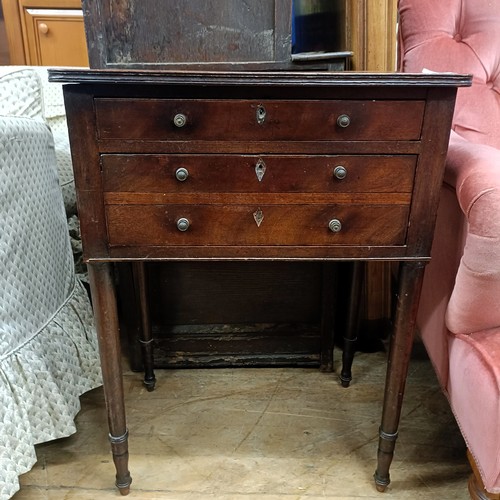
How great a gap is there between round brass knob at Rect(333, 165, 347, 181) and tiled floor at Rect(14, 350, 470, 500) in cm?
60

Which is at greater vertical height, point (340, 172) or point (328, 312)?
point (340, 172)

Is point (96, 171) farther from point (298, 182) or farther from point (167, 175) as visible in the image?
point (298, 182)

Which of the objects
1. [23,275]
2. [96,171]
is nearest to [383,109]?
[96,171]

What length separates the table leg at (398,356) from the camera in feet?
2.63

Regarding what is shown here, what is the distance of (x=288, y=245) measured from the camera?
2.51 feet

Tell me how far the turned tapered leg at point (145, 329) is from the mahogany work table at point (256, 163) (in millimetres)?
379

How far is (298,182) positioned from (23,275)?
1.96 ft

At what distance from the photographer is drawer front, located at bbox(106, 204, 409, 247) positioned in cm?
74

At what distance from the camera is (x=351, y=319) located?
47.6 inches

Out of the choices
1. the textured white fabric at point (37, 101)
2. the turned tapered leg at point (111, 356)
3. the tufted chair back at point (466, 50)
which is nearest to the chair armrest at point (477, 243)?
the tufted chair back at point (466, 50)

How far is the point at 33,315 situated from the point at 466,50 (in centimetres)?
108

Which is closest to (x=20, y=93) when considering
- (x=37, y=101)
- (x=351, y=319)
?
(x=37, y=101)

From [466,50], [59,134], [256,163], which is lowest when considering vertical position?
[59,134]

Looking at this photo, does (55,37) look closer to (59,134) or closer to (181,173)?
(59,134)
